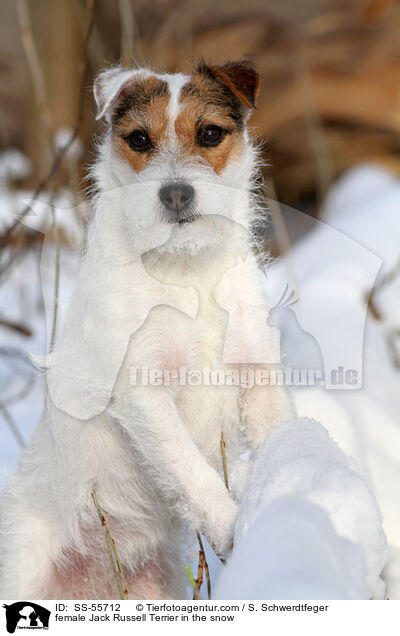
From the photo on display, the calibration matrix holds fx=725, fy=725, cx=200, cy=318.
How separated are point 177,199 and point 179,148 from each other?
0.38 ft

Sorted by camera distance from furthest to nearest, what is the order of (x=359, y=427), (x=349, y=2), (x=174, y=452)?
(x=349, y=2), (x=359, y=427), (x=174, y=452)

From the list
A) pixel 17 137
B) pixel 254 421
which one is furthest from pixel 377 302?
pixel 17 137

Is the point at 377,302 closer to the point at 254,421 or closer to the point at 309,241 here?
the point at 309,241

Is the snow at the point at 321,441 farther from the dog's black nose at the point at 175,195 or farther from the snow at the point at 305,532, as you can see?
the dog's black nose at the point at 175,195

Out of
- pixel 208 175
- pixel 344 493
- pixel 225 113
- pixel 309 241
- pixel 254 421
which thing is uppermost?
pixel 309 241

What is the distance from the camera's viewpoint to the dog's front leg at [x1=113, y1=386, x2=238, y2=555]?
110cm

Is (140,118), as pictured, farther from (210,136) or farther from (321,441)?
(321,441)

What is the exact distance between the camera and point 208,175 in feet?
3.84

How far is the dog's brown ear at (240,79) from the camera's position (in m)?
1.27

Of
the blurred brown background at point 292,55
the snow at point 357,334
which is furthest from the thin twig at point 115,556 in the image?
the blurred brown background at point 292,55

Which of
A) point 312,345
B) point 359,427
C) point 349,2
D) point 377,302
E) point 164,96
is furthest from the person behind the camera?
point 349,2

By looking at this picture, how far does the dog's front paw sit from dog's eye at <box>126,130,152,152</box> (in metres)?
0.58
